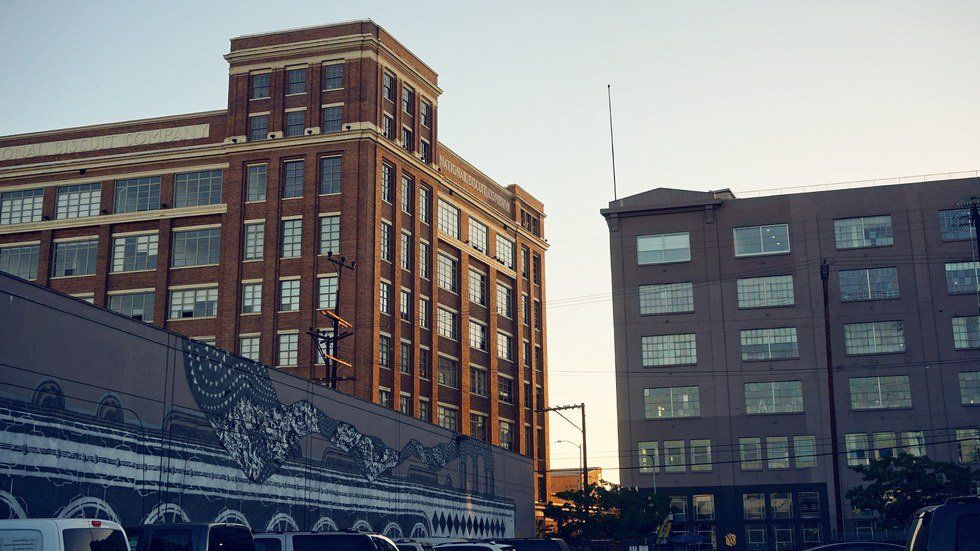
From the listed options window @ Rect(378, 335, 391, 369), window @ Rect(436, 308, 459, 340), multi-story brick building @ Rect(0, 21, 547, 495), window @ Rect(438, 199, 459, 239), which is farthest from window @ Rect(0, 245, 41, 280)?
window @ Rect(436, 308, 459, 340)

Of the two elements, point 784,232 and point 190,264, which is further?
point 784,232

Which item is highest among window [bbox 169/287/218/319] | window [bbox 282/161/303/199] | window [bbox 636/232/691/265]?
window [bbox 282/161/303/199]

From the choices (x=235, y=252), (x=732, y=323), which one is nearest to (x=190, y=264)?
(x=235, y=252)

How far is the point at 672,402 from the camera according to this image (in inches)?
2889

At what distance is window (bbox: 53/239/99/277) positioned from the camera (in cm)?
7119

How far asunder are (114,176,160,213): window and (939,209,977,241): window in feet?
177

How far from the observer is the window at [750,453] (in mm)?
71000

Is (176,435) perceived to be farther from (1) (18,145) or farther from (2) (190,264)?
(1) (18,145)

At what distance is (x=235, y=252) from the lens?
67250mm

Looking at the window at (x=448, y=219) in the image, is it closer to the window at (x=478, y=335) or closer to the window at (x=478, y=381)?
the window at (x=478, y=335)

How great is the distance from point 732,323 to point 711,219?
7.80 meters

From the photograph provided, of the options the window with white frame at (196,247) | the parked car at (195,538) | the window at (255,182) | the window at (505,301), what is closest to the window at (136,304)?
the window with white frame at (196,247)

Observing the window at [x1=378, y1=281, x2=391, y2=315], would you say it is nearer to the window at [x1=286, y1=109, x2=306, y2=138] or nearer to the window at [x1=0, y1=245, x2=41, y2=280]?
the window at [x1=286, y1=109, x2=306, y2=138]

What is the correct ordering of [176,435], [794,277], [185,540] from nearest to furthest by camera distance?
1. [185,540]
2. [176,435]
3. [794,277]
